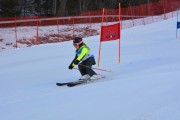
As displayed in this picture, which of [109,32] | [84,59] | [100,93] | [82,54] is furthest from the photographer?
[109,32]

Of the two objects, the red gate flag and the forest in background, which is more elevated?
the forest in background

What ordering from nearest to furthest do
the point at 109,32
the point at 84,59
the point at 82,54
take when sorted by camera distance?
the point at 82,54 → the point at 84,59 → the point at 109,32

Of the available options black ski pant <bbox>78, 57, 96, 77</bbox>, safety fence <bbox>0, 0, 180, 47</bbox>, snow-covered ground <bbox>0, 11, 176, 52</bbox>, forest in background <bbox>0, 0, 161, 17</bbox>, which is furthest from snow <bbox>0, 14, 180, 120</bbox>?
forest in background <bbox>0, 0, 161, 17</bbox>

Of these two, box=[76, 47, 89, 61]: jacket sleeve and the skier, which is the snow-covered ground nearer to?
the skier

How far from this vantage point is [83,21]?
128 ft

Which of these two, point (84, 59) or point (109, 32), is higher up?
point (109, 32)

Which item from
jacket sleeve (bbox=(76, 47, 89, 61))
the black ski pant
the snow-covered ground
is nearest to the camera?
jacket sleeve (bbox=(76, 47, 89, 61))

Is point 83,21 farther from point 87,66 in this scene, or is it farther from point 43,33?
point 87,66

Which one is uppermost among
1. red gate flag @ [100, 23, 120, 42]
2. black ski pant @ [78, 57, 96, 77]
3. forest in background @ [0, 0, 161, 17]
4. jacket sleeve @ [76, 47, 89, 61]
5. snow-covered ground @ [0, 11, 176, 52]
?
forest in background @ [0, 0, 161, 17]

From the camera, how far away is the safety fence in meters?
30.4

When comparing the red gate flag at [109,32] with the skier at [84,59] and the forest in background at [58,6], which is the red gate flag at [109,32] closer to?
the skier at [84,59]

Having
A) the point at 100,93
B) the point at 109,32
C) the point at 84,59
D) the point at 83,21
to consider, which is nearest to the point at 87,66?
the point at 84,59

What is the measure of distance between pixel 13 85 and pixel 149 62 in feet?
15.4

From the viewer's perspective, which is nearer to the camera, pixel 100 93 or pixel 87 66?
pixel 100 93
